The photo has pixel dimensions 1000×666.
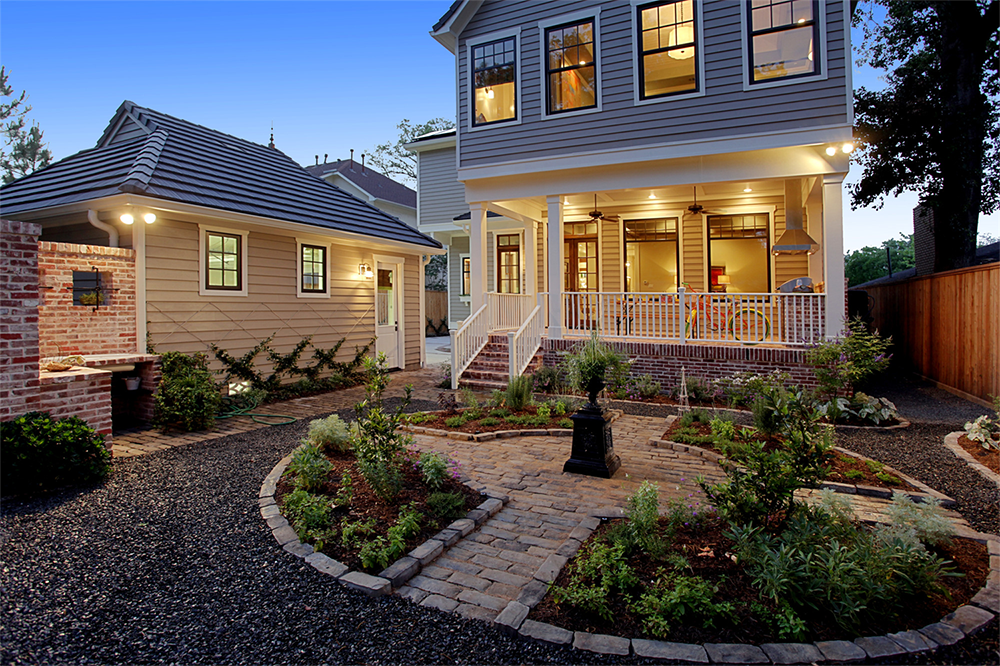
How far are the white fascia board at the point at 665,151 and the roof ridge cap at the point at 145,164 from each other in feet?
17.9

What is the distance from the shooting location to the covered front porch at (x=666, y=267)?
9109 mm

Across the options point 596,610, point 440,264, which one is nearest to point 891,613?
point 596,610

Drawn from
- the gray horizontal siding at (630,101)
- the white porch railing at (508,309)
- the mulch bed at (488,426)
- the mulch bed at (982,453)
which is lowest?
the mulch bed at (982,453)

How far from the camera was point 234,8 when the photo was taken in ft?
46.8

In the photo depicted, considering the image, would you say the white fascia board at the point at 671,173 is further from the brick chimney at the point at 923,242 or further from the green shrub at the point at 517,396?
the brick chimney at the point at 923,242

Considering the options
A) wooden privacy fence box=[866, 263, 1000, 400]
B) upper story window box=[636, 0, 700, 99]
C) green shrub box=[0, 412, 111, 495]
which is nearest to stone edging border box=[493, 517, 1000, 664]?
green shrub box=[0, 412, 111, 495]

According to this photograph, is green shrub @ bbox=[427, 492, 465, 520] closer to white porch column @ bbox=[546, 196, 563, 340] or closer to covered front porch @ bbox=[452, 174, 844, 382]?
covered front porch @ bbox=[452, 174, 844, 382]

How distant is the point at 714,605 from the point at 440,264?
101 ft

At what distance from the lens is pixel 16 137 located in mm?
25266

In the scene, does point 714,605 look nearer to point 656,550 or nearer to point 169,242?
point 656,550

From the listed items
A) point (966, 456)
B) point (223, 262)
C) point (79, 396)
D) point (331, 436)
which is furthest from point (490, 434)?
point (223, 262)

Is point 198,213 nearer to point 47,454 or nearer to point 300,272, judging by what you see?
point 300,272

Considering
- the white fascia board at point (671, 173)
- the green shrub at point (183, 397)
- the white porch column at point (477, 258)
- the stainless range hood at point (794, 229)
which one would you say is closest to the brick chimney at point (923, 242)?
the stainless range hood at point (794, 229)

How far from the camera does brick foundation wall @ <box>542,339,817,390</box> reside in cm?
867
